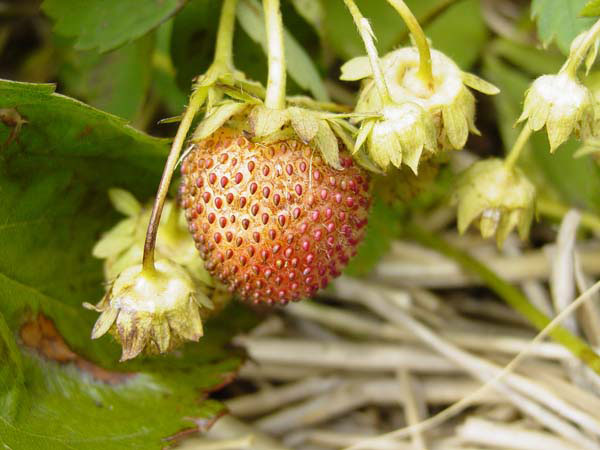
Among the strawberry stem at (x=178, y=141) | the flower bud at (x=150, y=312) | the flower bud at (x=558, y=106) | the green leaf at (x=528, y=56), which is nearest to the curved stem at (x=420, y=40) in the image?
the flower bud at (x=558, y=106)

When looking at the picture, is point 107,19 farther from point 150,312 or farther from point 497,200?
point 497,200

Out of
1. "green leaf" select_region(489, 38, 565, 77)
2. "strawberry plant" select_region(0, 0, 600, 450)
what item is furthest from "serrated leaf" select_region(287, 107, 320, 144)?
"green leaf" select_region(489, 38, 565, 77)

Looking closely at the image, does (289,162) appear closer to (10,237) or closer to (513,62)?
(10,237)

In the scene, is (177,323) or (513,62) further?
(513,62)

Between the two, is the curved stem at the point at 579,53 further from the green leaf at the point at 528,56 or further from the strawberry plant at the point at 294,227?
the green leaf at the point at 528,56

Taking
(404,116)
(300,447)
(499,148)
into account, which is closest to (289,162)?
(404,116)

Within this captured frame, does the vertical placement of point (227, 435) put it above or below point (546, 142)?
below

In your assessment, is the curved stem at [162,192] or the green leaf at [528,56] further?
the green leaf at [528,56]

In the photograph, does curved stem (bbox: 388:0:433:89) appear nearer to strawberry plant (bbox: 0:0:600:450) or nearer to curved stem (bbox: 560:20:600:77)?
strawberry plant (bbox: 0:0:600:450)
